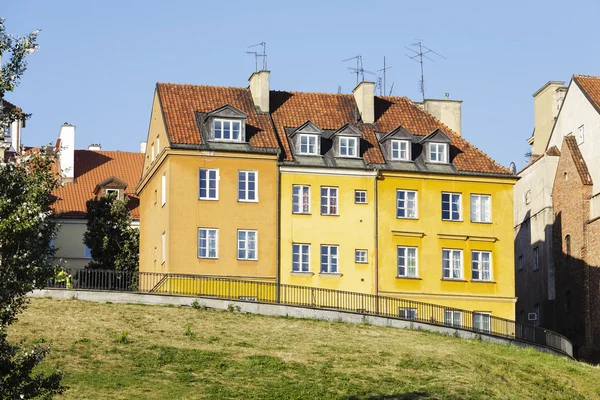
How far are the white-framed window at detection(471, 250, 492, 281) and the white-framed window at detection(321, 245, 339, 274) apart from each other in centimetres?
780

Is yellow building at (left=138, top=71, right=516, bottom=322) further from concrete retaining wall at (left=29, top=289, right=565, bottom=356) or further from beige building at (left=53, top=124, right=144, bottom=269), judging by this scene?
beige building at (left=53, top=124, right=144, bottom=269)

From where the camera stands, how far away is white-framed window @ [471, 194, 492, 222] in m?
72.2

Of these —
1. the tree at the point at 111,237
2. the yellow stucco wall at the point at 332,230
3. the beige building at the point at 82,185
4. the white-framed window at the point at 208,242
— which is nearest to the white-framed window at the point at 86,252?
the beige building at the point at 82,185

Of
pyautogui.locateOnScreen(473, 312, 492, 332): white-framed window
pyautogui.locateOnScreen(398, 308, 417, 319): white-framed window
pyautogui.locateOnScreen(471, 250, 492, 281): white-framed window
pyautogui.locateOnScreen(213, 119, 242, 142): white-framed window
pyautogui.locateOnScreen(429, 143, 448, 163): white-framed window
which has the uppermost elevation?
pyautogui.locateOnScreen(213, 119, 242, 142): white-framed window

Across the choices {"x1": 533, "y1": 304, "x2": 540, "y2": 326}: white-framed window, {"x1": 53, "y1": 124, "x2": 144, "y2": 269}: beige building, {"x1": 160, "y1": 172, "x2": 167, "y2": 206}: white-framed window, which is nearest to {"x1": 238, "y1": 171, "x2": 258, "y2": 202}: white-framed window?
{"x1": 160, "y1": 172, "x2": 167, "y2": 206}: white-framed window

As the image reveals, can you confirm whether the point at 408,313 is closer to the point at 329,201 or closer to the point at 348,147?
the point at 329,201

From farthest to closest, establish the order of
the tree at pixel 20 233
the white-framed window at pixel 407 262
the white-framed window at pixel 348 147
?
the white-framed window at pixel 348 147 < the white-framed window at pixel 407 262 < the tree at pixel 20 233

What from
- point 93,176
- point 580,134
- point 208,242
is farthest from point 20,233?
point 93,176

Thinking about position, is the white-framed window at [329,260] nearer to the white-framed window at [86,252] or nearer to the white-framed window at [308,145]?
the white-framed window at [308,145]

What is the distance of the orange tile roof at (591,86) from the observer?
76.9m

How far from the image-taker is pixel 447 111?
3083 inches

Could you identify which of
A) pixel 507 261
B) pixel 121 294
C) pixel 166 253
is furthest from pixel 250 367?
pixel 507 261

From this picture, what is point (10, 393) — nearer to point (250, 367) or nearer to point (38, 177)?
point (38, 177)

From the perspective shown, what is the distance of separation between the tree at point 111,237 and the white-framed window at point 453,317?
21500 millimetres
